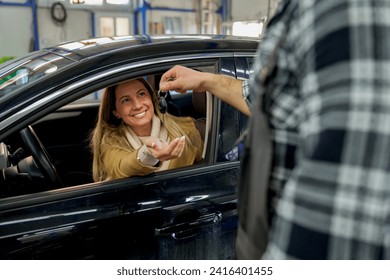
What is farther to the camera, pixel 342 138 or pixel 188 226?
pixel 188 226

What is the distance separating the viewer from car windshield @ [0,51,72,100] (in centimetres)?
157

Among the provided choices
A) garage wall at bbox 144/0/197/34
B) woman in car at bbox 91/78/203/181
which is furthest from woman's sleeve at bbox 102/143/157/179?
garage wall at bbox 144/0/197/34

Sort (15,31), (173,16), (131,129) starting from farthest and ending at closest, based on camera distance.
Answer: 1. (173,16)
2. (15,31)
3. (131,129)

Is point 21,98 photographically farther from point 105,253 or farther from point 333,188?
point 333,188

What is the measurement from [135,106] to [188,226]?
0.65 meters

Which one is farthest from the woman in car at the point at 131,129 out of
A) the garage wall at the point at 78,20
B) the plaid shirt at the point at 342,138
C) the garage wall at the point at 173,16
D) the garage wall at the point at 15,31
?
the garage wall at the point at 173,16

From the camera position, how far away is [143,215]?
1542 millimetres

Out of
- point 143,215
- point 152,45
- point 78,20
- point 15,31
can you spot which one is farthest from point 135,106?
point 78,20

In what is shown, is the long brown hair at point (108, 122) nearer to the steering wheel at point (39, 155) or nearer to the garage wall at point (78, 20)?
the steering wheel at point (39, 155)

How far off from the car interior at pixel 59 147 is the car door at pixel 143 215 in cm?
17

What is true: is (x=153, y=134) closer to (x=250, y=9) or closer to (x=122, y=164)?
(x=122, y=164)

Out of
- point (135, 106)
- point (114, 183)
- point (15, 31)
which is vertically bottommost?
point (114, 183)

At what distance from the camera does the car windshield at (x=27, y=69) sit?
Result: 1568mm
